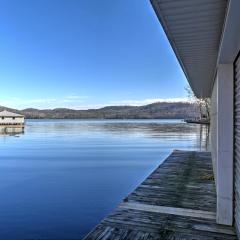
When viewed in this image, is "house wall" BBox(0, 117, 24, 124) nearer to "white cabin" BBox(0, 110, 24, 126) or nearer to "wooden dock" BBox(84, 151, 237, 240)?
"white cabin" BBox(0, 110, 24, 126)

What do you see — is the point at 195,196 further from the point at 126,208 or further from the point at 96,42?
the point at 96,42

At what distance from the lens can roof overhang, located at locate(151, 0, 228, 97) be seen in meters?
3.26

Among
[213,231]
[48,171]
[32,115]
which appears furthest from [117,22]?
[32,115]

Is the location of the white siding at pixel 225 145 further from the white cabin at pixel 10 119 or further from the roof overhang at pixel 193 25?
the white cabin at pixel 10 119

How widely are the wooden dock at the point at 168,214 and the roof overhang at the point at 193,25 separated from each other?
275cm

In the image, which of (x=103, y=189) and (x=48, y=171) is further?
(x=48, y=171)

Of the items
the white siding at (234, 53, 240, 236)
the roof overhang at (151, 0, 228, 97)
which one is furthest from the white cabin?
the white siding at (234, 53, 240, 236)

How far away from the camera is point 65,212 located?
8.05m

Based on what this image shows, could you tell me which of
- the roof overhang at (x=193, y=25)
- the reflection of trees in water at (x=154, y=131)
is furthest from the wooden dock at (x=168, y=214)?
the reflection of trees in water at (x=154, y=131)

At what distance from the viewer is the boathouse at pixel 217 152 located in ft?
11.5

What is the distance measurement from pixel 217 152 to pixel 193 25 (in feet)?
7.25

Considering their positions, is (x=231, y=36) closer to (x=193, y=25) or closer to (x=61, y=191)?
(x=193, y=25)

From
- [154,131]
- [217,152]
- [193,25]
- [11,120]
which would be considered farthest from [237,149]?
[11,120]

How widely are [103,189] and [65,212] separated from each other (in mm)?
2974
